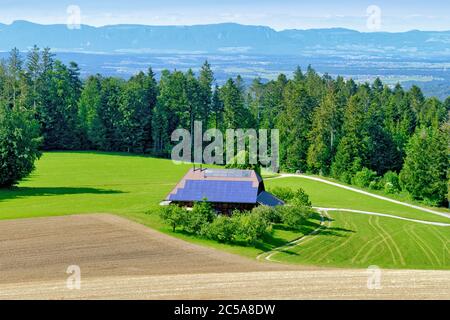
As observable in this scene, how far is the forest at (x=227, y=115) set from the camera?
89.6 meters

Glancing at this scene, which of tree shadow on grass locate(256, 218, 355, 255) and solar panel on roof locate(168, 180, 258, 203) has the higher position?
solar panel on roof locate(168, 180, 258, 203)

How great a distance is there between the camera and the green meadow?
40594mm

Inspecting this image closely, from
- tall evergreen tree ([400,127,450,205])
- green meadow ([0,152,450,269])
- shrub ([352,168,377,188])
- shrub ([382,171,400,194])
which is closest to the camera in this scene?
green meadow ([0,152,450,269])

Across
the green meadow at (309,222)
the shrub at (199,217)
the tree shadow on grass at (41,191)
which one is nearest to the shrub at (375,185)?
the green meadow at (309,222)

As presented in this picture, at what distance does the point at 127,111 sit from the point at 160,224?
2408 inches

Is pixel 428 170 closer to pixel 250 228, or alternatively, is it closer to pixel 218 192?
pixel 218 192

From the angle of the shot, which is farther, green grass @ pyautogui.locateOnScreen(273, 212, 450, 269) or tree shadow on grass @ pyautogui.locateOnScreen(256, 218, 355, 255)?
tree shadow on grass @ pyautogui.locateOnScreen(256, 218, 355, 255)

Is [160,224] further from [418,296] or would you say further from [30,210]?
Answer: [418,296]

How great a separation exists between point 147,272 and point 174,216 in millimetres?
10810

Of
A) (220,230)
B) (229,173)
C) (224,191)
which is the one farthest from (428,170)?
(220,230)

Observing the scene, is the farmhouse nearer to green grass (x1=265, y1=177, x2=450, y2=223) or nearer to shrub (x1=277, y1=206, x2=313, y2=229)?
shrub (x1=277, y1=206, x2=313, y2=229)

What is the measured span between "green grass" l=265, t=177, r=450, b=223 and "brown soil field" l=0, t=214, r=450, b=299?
2386 cm

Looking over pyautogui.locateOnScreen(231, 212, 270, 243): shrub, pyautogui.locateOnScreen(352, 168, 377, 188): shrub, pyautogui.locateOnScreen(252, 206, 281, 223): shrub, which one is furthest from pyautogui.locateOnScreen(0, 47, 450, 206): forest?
pyautogui.locateOnScreen(231, 212, 270, 243): shrub

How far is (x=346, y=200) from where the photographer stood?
209ft
